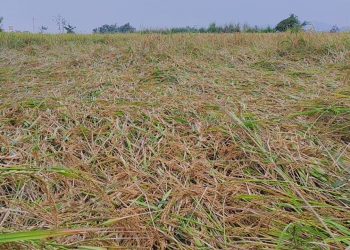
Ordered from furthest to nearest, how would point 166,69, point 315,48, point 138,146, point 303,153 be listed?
point 315,48 → point 166,69 → point 138,146 → point 303,153

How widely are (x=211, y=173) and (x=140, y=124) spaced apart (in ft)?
1.90

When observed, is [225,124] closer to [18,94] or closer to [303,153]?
[303,153]

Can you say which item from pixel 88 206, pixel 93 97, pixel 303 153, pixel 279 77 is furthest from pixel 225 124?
pixel 279 77

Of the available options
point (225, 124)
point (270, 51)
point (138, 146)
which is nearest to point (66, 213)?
point (138, 146)

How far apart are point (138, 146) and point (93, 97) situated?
84cm

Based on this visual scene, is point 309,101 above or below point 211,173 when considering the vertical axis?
above

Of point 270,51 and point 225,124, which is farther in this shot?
point 270,51

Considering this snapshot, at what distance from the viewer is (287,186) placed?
111 cm

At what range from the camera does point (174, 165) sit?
1260 millimetres

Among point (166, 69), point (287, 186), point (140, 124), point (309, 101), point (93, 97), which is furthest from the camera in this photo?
point (166, 69)

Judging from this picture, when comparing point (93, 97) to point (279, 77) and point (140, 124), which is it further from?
point (279, 77)

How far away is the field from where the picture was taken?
90 cm

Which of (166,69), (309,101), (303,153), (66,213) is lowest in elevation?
(66,213)

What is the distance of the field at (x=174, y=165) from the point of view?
2.95ft
